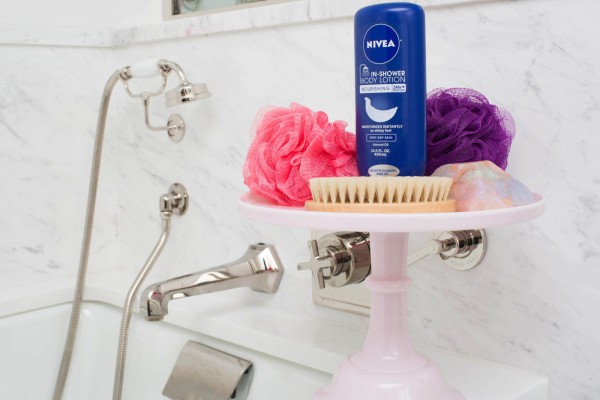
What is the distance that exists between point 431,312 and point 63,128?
2.72ft

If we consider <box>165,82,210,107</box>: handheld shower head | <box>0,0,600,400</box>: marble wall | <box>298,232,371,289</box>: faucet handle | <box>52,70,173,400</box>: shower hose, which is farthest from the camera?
<box>52,70,173,400</box>: shower hose

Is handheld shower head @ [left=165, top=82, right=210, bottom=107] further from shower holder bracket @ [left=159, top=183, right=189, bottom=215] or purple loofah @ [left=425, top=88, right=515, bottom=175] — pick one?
purple loofah @ [left=425, top=88, right=515, bottom=175]

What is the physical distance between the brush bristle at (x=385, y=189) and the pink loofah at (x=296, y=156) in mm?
76

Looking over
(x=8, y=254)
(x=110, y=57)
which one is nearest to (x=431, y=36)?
(x=110, y=57)

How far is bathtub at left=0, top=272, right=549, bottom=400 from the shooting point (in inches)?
34.0

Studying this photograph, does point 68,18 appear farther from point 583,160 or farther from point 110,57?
point 583,160

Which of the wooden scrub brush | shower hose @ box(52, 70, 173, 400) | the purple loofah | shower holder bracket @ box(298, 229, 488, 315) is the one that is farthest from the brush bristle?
shower hose @ box(52, 70, 173, 400)

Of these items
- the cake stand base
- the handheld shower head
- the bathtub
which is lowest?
the bathtub

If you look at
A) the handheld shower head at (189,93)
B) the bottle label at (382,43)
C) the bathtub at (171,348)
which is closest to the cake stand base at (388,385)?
the bathtub at (171,348)

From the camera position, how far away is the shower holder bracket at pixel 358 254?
2.80 feet

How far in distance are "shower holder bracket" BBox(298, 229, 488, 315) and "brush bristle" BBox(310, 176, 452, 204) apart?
0.26 metres

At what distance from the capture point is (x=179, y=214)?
1.30 metres

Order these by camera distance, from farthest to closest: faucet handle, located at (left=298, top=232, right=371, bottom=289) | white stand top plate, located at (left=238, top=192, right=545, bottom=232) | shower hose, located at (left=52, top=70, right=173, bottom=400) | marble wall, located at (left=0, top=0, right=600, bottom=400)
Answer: shower hose, located at (left=52, top=70, right=173, bottom=400) < faucet handle, located at (left=298, top=232, right=371, bottom=289) < marble wall, located at (left=0, top=0, right=600, bottom=400) < white stand top plate, located at (left=238, top=192, right=545, bottom=232)

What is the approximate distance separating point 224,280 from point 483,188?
556mm
